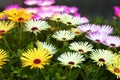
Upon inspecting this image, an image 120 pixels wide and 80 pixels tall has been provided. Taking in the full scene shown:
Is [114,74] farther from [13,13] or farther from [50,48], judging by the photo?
[13,13]

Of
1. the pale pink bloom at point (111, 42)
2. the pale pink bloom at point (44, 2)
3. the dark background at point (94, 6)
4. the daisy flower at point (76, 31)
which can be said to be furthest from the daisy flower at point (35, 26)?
the dark background at point (94, 6)

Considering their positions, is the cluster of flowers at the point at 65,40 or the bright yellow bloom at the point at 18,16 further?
the bright yellow bloom at the point at 18,16

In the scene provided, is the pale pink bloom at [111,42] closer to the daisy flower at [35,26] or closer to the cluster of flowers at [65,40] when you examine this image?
the cluster of flowers at [65,40]

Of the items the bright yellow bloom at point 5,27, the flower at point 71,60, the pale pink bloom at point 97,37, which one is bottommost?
the flower at point 71,60

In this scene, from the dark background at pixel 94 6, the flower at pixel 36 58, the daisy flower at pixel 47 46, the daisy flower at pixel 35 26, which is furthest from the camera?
the dark background at pixel 94 6

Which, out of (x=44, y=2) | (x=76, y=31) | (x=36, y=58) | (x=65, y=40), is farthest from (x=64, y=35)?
(x=44, y=2)

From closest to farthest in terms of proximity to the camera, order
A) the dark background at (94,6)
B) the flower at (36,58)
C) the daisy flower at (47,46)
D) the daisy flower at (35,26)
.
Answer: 1. the flower at (36,58)
2. the daisy flower at (47,46)
3. the daisy flower at (35,26)
4. the dark background at (94,6)

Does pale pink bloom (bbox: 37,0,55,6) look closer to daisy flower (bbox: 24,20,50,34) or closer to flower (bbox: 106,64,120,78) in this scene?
daisy flower (bbox: 24,20,50,34)

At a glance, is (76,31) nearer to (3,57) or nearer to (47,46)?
(47,46)
